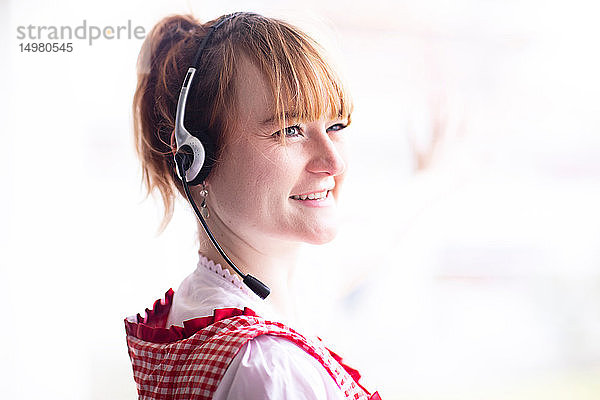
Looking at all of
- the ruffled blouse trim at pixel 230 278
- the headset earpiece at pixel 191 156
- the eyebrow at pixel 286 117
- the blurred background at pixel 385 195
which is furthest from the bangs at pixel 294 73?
the blurred background at pixel 385 195

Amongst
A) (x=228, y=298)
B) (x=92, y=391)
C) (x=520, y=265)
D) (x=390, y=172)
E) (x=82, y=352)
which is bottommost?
(x=92, y=391)

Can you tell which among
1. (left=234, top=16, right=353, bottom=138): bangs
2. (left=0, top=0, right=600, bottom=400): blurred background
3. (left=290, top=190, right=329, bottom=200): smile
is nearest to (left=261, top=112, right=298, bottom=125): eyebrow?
(left=234, top=16, right=353, bottom=138): bangs

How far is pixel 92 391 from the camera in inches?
67.3

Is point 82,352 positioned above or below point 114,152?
below

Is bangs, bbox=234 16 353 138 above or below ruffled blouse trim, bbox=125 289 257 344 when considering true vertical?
above

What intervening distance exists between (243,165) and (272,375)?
273mm

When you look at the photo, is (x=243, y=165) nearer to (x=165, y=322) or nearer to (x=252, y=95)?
(x=252, y=95)

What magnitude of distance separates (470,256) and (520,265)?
15 cm

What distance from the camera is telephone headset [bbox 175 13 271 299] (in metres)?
0.83

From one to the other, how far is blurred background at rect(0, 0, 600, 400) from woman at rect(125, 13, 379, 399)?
65 cm

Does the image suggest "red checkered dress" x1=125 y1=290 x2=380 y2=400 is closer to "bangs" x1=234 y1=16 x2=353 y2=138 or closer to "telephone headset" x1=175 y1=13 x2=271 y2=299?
"telephone headset" x1=175 y1=13 x2=271 y2=299

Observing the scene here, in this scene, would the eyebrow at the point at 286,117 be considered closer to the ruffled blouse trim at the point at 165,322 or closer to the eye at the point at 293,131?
the eye at the point at 293,131

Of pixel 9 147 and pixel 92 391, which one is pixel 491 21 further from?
pixel 92 391

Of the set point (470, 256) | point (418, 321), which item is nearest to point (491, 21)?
point (470, 256)
